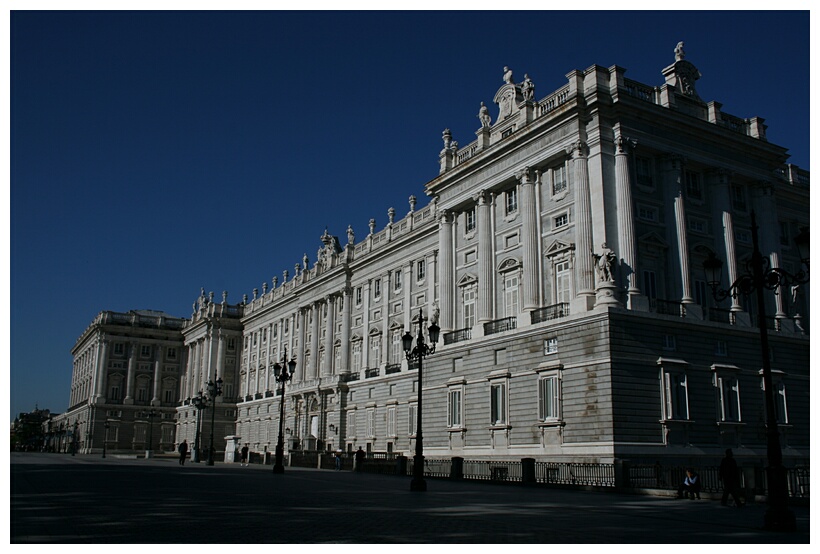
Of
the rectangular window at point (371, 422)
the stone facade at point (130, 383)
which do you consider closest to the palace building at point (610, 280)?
the rectangular window at point (371, 422)

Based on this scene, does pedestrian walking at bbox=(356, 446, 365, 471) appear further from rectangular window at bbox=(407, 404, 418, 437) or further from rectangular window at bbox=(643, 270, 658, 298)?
rectangular window at bbox=(643, 270, 658, 298)

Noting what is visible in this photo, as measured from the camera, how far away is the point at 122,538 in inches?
459

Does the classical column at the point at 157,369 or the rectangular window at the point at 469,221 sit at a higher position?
the rectangular window at the point at 469,221

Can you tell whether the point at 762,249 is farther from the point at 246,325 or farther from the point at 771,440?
the point at 246,325

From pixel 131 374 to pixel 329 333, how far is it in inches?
1937

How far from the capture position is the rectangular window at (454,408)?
40.3 metres

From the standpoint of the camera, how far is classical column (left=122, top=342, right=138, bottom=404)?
A: 103625mm

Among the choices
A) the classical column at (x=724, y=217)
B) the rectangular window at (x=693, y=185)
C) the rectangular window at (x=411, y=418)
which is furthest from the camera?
the rectangular window at (x=411, y=418)

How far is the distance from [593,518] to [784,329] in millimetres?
27751

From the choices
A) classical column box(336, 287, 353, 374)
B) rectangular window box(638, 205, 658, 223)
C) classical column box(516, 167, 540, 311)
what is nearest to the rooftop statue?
classical column box(516, 167, 540, 311)

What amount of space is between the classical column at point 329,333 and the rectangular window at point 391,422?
13269 millimetres

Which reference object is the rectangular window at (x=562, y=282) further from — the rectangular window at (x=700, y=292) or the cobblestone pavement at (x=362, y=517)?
the cobblestone pavement at (x=362, y=517)

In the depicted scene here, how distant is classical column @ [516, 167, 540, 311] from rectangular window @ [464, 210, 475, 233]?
5.13 metres

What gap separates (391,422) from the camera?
181ft
